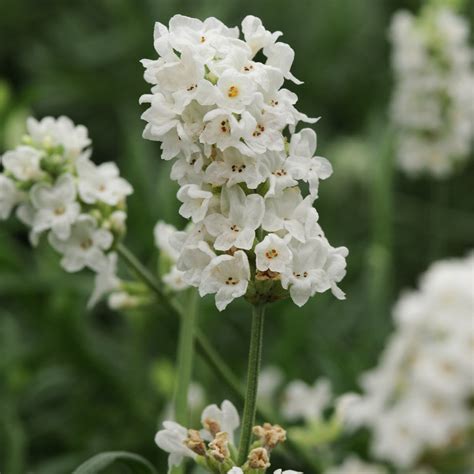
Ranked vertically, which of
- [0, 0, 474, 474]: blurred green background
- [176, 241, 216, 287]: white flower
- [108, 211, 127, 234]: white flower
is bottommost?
[176, 241, 216, 287]: white flower

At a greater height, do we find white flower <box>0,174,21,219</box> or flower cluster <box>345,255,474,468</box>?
flower cluster <box>345,255,474,468</box>

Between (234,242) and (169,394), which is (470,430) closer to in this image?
(169,394)

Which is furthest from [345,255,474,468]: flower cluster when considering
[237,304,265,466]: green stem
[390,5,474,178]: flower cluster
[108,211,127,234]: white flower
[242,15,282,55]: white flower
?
[242,15,282,55]: white flower

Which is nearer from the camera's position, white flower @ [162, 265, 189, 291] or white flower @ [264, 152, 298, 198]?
white flower @ [264, 152, 298, 198]

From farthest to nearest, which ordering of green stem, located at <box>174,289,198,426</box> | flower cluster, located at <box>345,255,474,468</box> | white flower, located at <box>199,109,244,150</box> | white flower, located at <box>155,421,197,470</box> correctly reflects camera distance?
flower cluster, located at <box>345,255,474,468</box>
green stem, located at <box>174,289,198,426</box>
white flower, located at <box>155,421,197,470</box>
white flower, located at <box>199,109,244,150</box>

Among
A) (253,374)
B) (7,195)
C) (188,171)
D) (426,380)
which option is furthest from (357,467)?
(188,171)

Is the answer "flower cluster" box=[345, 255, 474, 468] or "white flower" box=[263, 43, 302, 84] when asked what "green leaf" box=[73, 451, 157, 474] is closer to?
"white flower" box=[263, 43, 302, 84]

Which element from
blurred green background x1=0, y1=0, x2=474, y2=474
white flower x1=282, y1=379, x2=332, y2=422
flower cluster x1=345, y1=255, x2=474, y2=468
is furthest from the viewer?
blurred green background x1=0, y1=0, x2=474, y2=474
